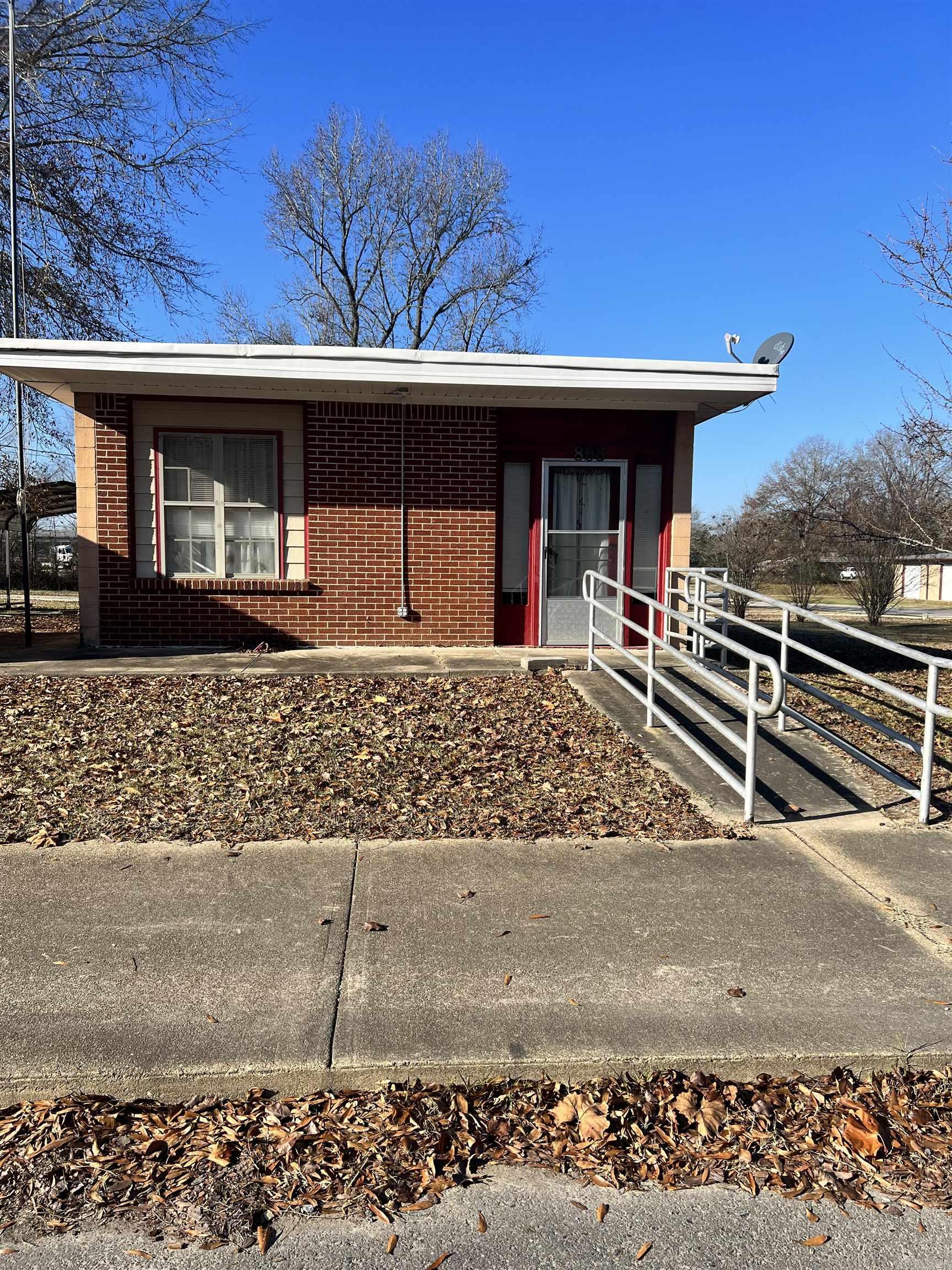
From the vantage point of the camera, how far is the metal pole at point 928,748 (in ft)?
17.5

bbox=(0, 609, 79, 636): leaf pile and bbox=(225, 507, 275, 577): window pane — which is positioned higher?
bbox=(225, 507, 275, 577): window pane

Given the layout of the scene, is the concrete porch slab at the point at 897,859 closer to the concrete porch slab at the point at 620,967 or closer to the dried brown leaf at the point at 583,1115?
the concrete porch slab at the point at 620,967

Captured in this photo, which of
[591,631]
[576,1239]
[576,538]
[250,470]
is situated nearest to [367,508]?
[250,470]

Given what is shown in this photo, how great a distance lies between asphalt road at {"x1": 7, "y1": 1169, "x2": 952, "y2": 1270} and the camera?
95.4 inches

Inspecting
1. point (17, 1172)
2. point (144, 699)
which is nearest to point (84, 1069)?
point (17, 1172)

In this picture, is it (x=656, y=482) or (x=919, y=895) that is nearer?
(x=919, y=895)

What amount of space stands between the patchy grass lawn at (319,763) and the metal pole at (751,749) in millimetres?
269

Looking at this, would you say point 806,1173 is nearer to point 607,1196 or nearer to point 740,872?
point 607,1196

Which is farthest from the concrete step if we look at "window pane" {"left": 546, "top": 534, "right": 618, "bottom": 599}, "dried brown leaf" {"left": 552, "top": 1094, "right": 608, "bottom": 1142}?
"dried brown leaf" {"left": 552, "top": 1094, "right": 608, "bottom": 1142}

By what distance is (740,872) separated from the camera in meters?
4.84

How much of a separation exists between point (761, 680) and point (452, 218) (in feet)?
98.3

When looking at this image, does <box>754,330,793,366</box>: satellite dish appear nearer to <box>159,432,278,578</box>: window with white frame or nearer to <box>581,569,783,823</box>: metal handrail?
<box>581,569,783,823</box>: metal handrail

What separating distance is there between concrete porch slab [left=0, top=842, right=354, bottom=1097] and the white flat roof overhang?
5503 millimetres

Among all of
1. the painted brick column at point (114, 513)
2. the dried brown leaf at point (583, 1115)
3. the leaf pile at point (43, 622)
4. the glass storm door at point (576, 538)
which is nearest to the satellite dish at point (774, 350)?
the glass storm door at point (576, 538)
